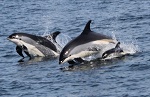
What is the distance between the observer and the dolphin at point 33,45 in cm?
3148

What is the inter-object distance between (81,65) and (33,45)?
15.5 feet

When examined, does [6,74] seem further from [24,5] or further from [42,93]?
[24,5]

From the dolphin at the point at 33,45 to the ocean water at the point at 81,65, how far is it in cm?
66

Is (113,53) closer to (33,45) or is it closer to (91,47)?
(91,47)

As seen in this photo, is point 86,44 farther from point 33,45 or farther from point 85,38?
point 33,45

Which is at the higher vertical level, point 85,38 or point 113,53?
point 85,38

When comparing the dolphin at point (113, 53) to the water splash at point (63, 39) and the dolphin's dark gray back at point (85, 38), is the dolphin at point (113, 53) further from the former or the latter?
the water splash at point (63, 39)

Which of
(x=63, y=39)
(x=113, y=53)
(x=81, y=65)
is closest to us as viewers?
(x=81, y=65)

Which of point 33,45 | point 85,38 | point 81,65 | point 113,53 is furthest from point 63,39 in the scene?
point 81,65

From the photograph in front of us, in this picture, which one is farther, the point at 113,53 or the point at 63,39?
the point at 63,39

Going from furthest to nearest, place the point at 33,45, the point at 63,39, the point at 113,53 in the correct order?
the point at 63,39 < the point at 33,45 < the point at 113,53

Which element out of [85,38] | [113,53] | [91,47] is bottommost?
[113,53]

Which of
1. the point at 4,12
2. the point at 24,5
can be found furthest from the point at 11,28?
the point at 24,5

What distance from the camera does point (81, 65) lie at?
2805 centimetres
